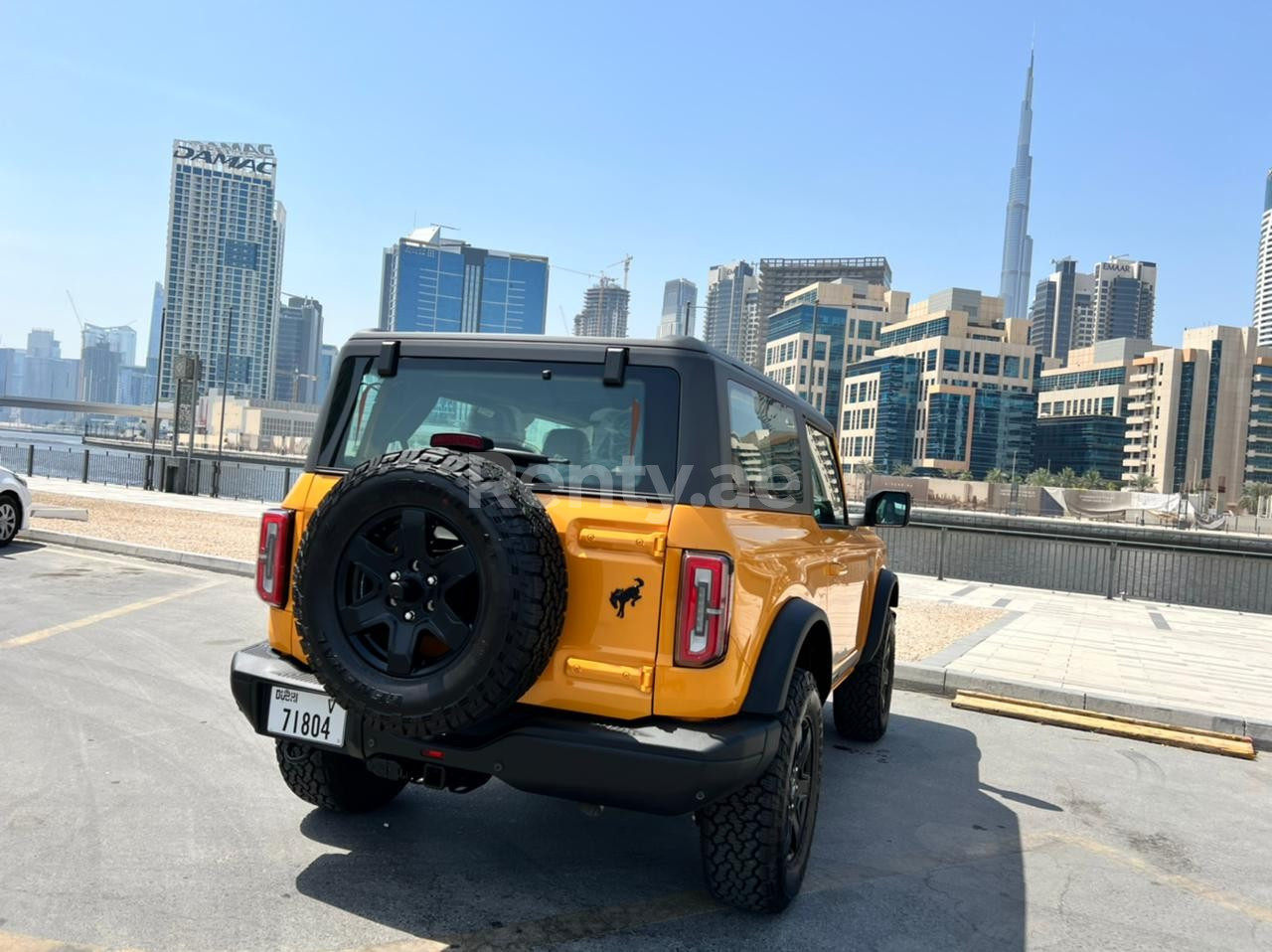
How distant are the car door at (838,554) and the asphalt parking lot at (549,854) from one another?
87cm

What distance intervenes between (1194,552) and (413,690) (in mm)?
16636

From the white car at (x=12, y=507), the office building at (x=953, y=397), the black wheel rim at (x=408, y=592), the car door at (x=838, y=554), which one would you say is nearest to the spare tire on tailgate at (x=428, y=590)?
the black wheel rim at (x=408, y=592)

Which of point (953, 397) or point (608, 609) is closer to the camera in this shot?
point (608, 609)

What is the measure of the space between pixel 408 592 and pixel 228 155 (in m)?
213

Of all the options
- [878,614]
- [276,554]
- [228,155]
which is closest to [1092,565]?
[878,614]

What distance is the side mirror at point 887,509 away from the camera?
17.6 feet

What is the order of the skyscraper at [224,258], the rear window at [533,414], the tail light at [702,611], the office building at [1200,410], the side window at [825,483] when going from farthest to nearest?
the office building at [1200,410] < the skyscraper at [224,258] < the side window at [825,483] < the rear window at [533,414] < the tail light at [702,611]

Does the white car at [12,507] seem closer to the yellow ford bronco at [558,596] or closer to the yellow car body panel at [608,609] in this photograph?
the yellow ford bronco at [558,596]

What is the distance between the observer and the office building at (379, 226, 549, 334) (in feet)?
268

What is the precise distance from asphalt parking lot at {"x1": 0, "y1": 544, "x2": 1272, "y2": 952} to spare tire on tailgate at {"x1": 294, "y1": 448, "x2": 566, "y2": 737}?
819 mm

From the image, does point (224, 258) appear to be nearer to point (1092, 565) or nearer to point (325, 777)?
point (1092, 565)

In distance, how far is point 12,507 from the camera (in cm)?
1198

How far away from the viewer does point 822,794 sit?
4.86 meters

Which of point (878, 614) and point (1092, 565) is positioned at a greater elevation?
point (878, 614)
